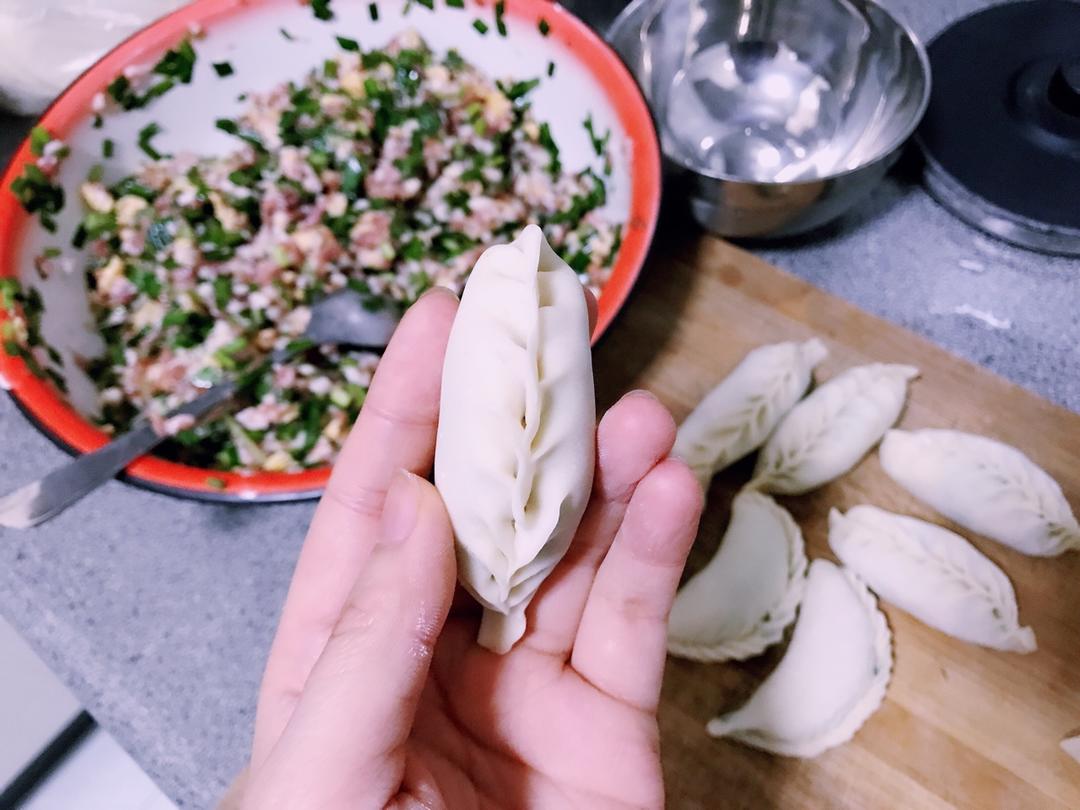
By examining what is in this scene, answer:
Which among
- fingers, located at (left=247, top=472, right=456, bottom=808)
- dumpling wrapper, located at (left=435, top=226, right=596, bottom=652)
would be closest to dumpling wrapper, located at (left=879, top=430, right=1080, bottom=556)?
dumpling wrapper, located at (left=435, top=226, right=596, bottom=652)

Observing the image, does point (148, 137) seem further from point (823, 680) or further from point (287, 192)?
point (823, 680)

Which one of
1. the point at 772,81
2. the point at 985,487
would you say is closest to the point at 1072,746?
the point at 985,487

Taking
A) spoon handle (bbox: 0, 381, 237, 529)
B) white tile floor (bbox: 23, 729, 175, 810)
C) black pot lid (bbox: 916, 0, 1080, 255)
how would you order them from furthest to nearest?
white tile floor (bbox: 23, 729, 175, 810)
black pot lid (bbox: 916, 0, 1080, 255)
spoon handle (bbox: 0, 381, 237, 529)

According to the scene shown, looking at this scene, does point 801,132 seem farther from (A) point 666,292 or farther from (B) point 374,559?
(B) point 374,559

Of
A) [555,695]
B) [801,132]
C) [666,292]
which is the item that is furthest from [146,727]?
[801,132]

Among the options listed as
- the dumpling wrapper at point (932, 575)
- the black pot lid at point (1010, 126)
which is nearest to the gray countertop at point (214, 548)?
the black pot lid at point (1010, 126)

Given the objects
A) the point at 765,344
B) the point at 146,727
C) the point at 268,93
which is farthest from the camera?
the point at 268,93

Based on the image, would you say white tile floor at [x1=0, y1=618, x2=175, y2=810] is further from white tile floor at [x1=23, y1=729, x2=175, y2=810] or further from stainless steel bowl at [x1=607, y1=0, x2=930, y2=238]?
stainless steel bowl at [x1=607, y1=0, x2=930, y2=238]
